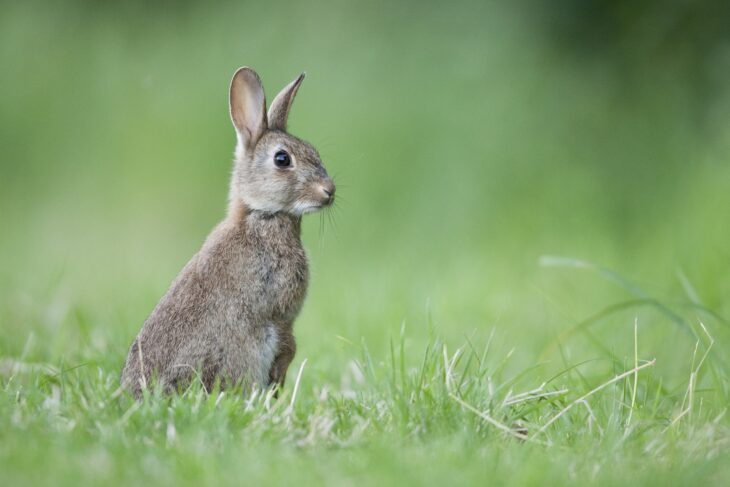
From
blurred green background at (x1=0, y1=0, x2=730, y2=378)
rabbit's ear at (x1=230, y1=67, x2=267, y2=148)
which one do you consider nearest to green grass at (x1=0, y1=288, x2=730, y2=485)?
rabbit's ear at (x1=230, y1=67, x2=267, y2=148)

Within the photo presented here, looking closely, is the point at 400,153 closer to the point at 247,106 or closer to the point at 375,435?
the point at 247,106

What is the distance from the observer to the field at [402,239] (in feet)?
12.0

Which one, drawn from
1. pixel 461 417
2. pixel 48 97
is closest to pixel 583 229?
pixel 461 417

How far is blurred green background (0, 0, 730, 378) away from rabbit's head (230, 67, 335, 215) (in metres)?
1.34

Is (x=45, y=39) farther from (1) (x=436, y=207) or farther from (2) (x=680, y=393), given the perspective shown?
(2) (x=680, y=393)

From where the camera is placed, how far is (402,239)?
31.2ft

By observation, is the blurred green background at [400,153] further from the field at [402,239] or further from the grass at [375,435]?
the grass at [375,435]

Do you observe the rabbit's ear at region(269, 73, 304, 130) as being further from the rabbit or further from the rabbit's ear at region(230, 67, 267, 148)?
the rabbit's ear at region(230, 67, 267, 148)

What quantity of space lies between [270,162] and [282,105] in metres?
0.38

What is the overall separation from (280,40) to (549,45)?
315 centimetres

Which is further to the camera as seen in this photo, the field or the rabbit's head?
the rabbit's head

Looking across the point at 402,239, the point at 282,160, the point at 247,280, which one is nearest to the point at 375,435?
the point at 247,280

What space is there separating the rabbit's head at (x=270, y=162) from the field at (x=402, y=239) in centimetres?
39

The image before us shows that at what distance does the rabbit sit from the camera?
177 inches
